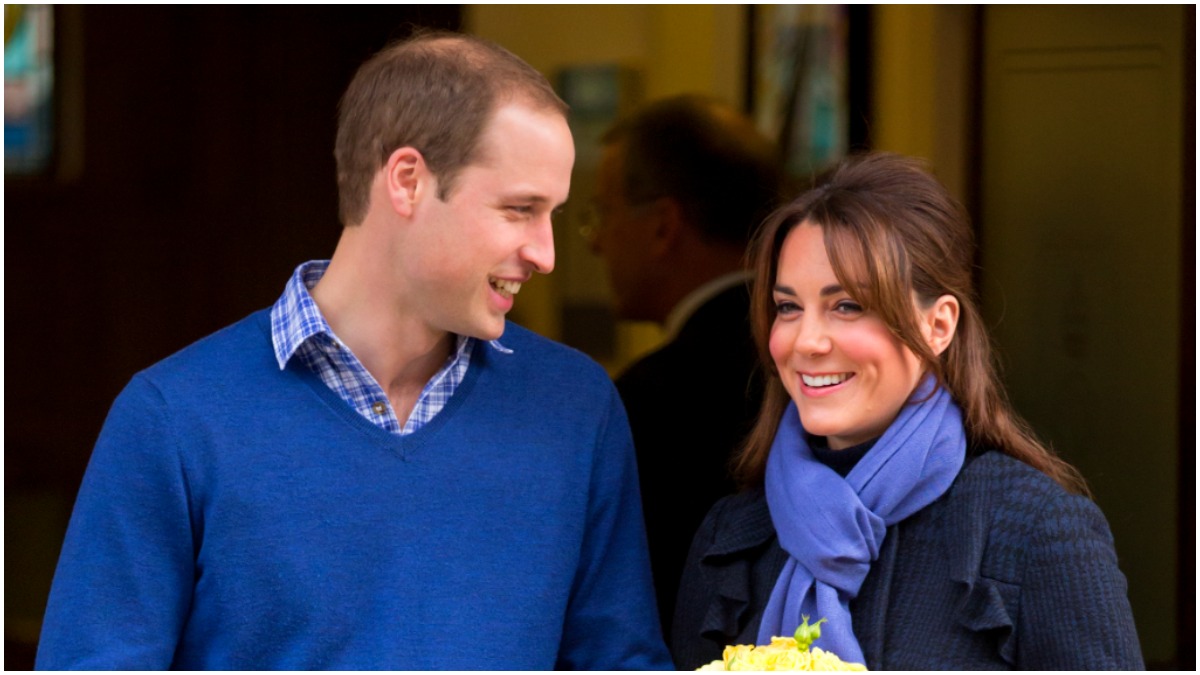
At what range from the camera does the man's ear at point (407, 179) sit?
6.49 feet

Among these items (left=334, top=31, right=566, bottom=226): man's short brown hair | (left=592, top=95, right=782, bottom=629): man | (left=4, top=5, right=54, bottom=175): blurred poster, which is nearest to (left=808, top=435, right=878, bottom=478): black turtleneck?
(left=334, top=31, right=566, bottom=226): man's short brown hair

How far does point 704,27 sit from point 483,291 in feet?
7.56

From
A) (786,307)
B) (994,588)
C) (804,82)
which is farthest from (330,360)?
(804,82)

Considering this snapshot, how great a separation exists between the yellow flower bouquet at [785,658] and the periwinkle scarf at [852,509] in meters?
0.27

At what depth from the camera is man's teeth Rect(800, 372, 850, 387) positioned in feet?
6.54

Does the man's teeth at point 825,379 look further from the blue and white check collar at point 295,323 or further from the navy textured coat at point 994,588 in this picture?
the blue and white check collar at point 295,323

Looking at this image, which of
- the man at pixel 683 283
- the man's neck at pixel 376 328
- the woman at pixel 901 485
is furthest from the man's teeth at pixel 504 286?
the man at pixel 683 283

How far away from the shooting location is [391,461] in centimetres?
195

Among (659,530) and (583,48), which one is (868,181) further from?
(583,48)

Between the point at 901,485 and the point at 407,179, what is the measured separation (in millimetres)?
773

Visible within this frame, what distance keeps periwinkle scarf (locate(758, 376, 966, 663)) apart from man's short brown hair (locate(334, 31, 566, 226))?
63 centimetres

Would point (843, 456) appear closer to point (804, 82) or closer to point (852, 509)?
point (852, 509)

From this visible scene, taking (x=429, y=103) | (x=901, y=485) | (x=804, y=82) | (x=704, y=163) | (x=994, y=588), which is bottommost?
(x=994, y=588)

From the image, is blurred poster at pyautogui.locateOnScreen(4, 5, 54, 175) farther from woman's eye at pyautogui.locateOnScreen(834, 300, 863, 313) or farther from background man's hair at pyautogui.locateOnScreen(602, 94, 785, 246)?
woman's eye at pyautogui.locateOnScreen(834, 300, 863, 313)
